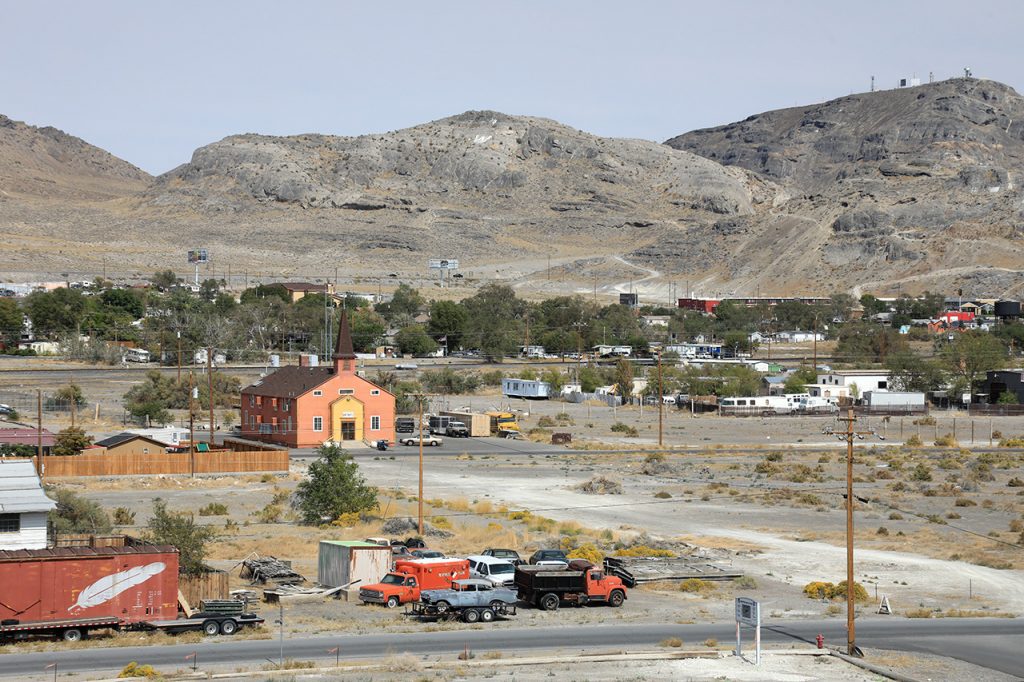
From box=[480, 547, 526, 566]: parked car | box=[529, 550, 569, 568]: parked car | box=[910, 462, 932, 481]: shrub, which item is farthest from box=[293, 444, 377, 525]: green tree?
box=[910, 462, 932, 481]: shrub

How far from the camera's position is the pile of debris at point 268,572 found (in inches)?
1537

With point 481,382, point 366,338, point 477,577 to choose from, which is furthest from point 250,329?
point 477,577

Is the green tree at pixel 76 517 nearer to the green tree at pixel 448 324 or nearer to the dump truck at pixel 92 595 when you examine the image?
the dump truck at pixel 92 595

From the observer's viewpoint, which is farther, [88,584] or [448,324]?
[448,324]

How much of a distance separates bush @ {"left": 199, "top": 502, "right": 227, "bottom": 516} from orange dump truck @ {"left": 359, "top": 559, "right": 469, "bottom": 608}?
1681cm

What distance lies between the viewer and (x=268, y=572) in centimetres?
3934

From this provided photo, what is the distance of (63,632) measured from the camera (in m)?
31.7

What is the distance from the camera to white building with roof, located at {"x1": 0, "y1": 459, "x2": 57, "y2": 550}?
116 feet

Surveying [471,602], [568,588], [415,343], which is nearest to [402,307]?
[415,343]

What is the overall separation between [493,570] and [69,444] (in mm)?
33421

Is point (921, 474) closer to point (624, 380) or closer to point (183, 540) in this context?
point (183, 540)

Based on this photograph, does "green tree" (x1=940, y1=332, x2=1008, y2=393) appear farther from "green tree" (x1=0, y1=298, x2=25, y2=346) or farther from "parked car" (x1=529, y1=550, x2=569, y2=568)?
"green tree" (x1=0, y1=298, x2=25, y2=346)

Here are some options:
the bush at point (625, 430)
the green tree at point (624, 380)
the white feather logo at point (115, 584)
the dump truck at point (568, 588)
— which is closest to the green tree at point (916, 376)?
the green tree at point (624, 380)

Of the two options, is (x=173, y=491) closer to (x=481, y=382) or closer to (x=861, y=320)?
(x=481, y=382)
